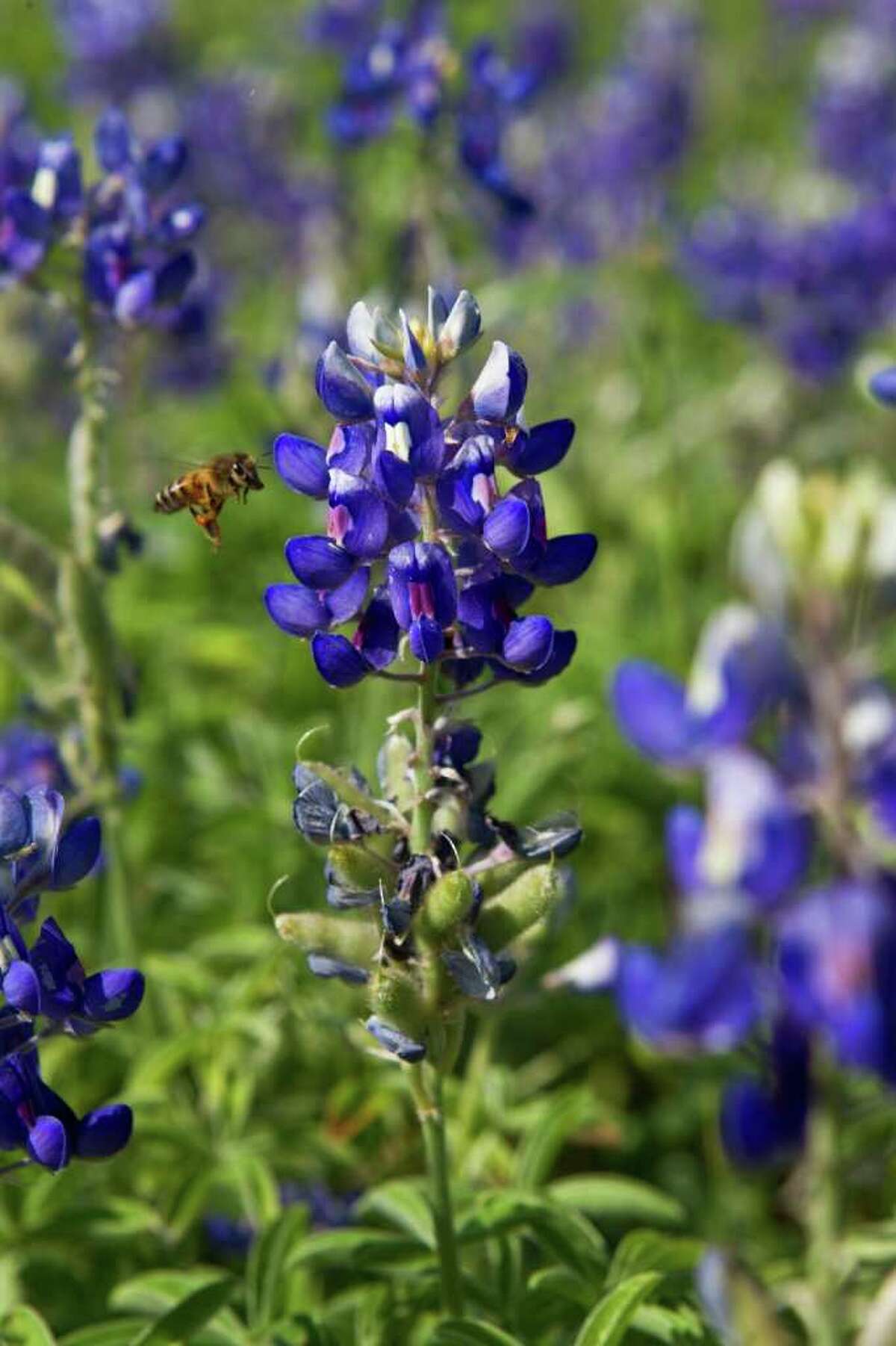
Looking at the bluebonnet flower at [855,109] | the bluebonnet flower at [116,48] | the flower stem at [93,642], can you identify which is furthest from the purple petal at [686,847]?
the bluebonnet flower at [116,48]

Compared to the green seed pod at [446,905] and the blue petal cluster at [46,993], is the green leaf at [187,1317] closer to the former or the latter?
the blue petal cluster at [46,993]

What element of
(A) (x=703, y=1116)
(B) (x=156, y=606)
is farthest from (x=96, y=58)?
(A) (x=703, y=1116)

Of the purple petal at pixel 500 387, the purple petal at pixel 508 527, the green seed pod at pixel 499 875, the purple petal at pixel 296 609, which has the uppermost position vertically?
the purple petal at pixel 500 387

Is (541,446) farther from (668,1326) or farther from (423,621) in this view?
(668,1326)

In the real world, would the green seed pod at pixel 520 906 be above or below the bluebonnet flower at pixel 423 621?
below

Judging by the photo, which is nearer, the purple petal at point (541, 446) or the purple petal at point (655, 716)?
the purple petal at point (655, 716)

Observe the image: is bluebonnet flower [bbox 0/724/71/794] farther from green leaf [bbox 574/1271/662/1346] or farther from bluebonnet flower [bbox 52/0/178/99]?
bluebonnet flower [bbox 52/0/178/99]

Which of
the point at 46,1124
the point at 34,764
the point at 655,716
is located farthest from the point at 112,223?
the point at 655,716
